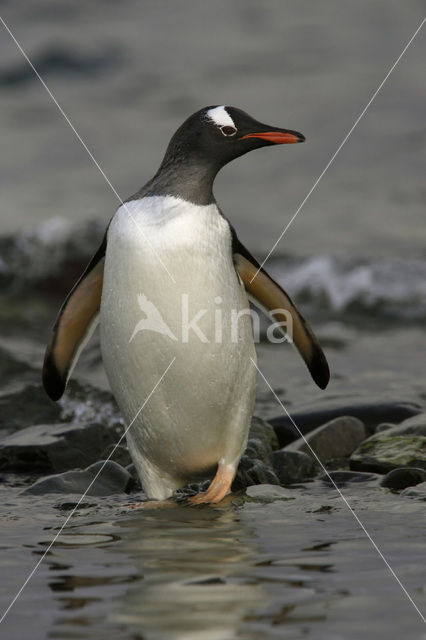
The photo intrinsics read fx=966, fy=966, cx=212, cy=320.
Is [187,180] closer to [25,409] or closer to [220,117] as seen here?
[220,117]

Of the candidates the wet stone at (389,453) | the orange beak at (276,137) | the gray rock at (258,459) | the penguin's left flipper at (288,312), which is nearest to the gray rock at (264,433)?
the gray rock at (258,459)

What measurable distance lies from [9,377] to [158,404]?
3.35 metres

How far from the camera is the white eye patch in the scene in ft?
12.9

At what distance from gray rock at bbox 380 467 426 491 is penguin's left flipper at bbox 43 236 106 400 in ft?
4.68

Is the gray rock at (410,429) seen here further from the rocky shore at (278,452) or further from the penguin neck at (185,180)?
the penguin neck at (185,180)

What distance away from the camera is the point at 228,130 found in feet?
12.9

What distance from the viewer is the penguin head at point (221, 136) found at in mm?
3922

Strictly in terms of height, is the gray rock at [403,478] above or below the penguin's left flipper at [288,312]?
below

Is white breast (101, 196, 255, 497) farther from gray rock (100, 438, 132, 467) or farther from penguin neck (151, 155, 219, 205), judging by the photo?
gray rock (100, 438, 132, 467)

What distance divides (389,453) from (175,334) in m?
1.23

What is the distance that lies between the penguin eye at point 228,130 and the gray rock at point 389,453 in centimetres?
158

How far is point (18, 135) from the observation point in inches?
730

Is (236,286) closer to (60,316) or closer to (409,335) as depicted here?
(60,316)

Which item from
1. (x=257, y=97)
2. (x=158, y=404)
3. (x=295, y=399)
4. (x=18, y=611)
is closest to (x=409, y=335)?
(x=295, y=399)
